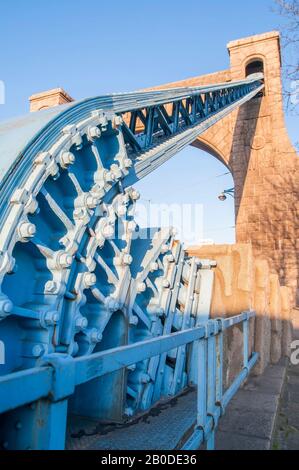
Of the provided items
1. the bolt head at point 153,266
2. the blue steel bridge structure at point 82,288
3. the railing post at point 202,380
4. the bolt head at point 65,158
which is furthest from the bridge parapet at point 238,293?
the bolt head at point 65,158

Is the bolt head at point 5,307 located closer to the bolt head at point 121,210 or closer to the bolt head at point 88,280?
the bolt head at point 88,280

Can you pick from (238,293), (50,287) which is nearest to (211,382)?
(50,287)

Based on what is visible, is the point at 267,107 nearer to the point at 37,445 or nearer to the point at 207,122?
the point at 207,122

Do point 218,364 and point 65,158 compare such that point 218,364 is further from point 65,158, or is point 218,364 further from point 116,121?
point 116,121

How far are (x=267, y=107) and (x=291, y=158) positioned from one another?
2.52 m

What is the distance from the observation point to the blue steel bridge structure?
1102 mm

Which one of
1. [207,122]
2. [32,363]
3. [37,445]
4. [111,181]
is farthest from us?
[207,122]

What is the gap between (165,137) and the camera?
207 inches

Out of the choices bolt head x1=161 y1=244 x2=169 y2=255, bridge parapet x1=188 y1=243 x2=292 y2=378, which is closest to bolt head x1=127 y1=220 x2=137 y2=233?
bolt head x1=161 y1=244 x2=169 y2=255

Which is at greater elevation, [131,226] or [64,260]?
[131,226]

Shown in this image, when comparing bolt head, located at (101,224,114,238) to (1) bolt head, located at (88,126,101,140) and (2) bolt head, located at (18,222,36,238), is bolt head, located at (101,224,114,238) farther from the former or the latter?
(2) bolt head, located at (18,222,36,238)

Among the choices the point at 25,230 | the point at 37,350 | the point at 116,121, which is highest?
the point at 116,121

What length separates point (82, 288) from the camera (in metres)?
2.45

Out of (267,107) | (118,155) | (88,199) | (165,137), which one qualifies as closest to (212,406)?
(88,199)
